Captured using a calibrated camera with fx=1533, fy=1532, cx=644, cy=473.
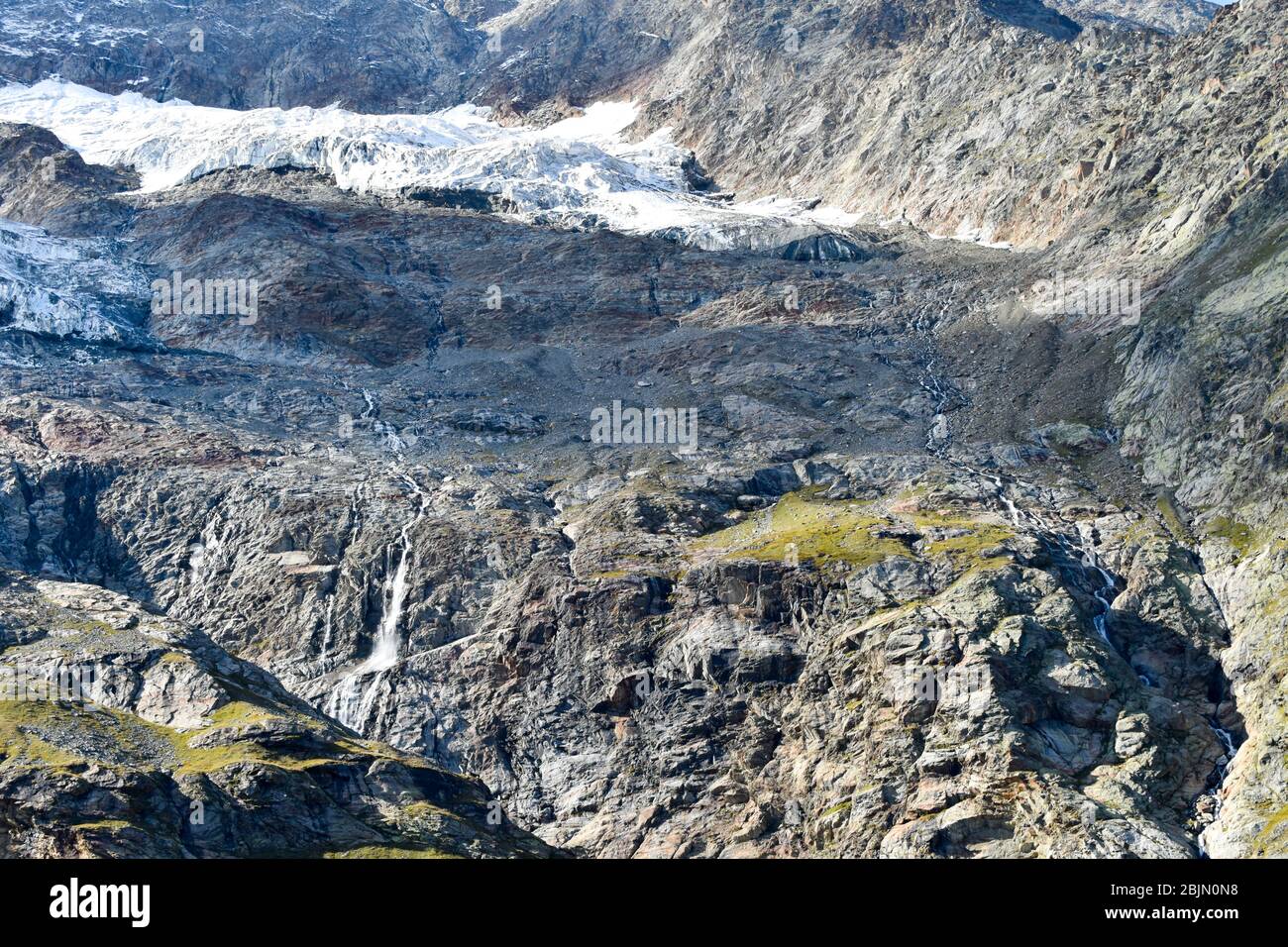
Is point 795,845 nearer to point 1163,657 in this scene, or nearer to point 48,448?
point 1163,657

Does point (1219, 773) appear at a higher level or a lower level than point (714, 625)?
lower

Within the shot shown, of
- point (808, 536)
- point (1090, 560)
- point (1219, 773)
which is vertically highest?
point (808, 536)

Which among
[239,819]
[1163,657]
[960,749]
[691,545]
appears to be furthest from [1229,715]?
[239,819]

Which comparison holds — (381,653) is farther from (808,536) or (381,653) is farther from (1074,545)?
(1074,545)

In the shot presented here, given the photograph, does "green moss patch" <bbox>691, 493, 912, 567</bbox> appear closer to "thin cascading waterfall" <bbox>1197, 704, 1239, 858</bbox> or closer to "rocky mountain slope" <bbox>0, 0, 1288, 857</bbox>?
"rocky mountain slope" <bbox>0, 0, 1288, 857</bbox>

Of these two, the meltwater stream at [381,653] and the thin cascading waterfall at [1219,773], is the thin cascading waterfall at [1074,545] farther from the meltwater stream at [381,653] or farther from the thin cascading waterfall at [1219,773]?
the meltwater stream at [381,653]

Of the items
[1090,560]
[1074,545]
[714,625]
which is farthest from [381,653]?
[1090,560]

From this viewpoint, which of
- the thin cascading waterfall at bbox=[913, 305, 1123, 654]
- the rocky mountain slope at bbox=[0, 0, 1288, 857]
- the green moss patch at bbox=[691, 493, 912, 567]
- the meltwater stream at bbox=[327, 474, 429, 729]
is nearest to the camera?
the rocky mountain slope at bbox=[0, 0, 1288, 857]

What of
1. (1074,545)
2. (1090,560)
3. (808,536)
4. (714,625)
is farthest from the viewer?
(808,536)

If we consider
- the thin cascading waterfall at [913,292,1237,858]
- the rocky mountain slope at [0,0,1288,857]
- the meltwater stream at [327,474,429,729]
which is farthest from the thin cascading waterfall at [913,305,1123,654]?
the meltwater stream at [327,474,429,729]

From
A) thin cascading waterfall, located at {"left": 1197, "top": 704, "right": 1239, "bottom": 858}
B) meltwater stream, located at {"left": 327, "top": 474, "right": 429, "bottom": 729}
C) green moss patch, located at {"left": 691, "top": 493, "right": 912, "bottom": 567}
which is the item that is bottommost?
thin cascading waterfall, located at {"left": 1197, "top": 704, "right": 1239, "bottom": 858}
